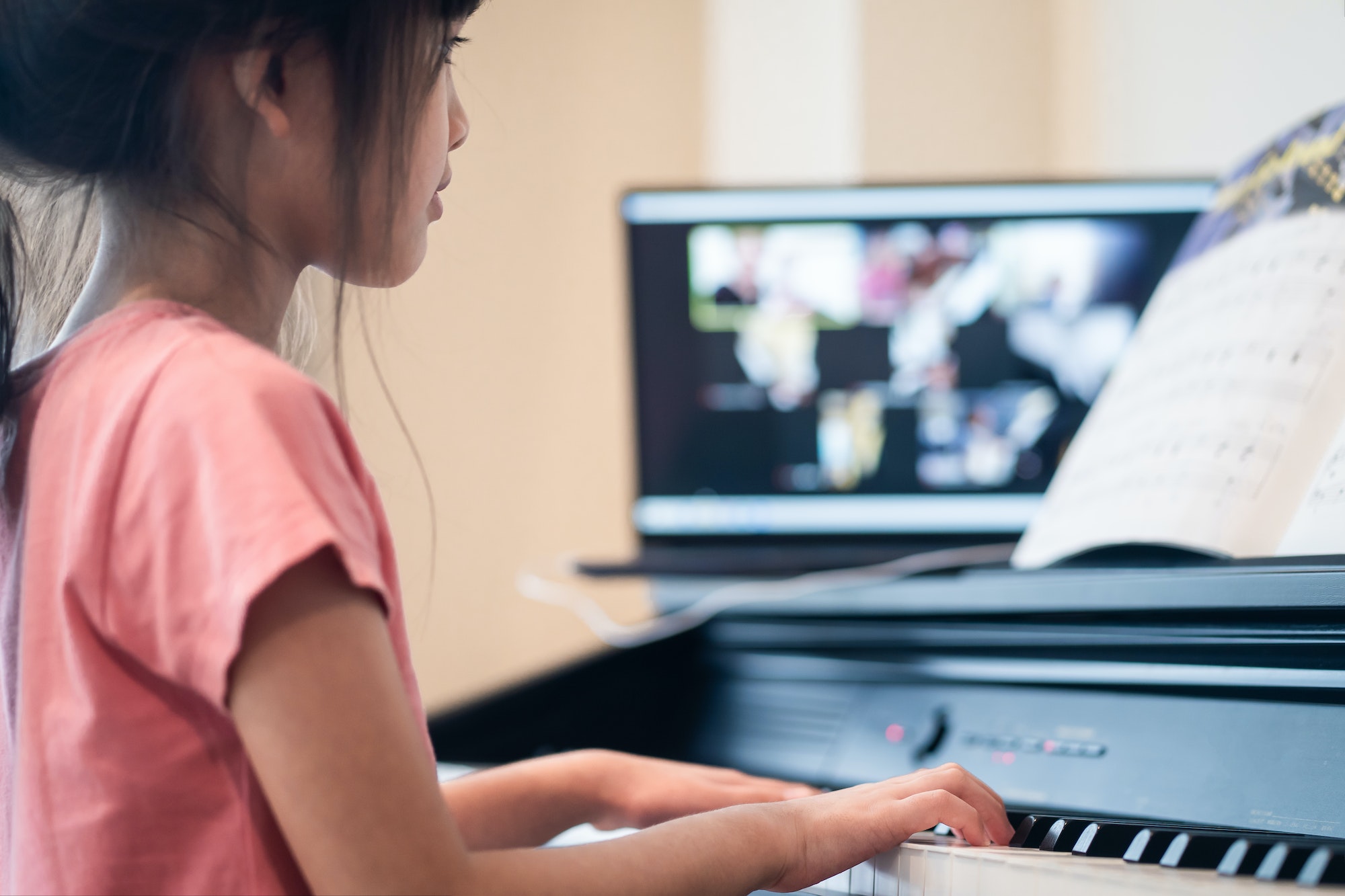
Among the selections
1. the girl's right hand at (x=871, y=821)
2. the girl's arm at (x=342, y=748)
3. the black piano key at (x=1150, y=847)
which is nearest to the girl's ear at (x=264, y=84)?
the girl's arm at (x=342, y=748)

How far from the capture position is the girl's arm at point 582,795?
2.16ft

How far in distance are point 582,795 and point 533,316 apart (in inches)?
48.3

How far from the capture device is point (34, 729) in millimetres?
446

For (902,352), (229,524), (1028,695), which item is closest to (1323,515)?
(1028,695)

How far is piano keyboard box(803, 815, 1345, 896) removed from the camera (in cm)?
41

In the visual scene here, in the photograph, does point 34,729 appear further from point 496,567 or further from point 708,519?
point 496,567

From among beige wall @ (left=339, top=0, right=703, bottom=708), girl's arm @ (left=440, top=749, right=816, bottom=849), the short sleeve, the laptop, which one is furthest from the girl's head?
beige wall @ (left=339, top=0, right=703, bottom=708)

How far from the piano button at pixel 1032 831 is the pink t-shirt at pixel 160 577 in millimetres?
305

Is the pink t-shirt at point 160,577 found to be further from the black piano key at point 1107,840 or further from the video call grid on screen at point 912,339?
the video call grid on screen at point 912,339

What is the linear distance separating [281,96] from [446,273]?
4.15 ft

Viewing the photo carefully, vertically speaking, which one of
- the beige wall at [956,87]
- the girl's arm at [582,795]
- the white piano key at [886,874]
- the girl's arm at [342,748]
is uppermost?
the beige wall at [956,87]

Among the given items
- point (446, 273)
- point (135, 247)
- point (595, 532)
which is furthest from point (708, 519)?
point (135, 247)

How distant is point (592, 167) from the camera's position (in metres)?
1.83

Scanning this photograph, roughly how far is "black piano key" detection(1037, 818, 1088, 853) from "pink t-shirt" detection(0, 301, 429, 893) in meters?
0.31
